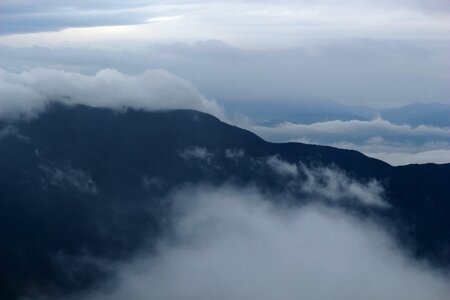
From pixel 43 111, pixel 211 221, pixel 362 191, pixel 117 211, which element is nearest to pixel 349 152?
pixel 362 191

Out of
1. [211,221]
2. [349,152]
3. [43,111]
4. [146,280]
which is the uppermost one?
[43,111]

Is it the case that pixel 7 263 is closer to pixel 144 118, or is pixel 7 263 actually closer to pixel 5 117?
pixel 5 117

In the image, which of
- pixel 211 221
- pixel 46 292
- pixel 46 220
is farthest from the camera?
pixel 211 221

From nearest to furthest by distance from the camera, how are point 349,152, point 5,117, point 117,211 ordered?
point 117,211
point 5,117
point 349,152

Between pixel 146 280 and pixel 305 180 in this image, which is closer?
pixel 146 280

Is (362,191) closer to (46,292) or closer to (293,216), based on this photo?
(293,216)

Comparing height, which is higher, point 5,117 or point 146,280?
point 5,117
